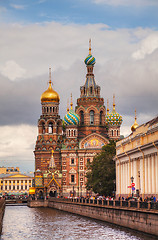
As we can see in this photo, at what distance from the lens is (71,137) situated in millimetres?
112125

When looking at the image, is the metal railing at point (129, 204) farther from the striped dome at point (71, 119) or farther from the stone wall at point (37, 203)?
the striped dome at point (71, 119)

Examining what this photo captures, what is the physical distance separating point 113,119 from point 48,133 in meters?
13.0

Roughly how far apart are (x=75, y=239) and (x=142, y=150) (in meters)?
14.4

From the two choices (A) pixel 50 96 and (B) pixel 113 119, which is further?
(A) pixel 50 96

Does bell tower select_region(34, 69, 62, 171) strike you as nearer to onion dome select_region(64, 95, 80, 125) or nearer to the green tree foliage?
onion dome select_region(64, 95, 80, 125)

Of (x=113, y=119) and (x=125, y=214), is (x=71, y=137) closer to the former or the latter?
(x=113, y=119)

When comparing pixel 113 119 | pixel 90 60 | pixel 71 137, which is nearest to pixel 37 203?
pixel 71 137

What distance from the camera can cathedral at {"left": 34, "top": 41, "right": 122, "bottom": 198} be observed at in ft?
359

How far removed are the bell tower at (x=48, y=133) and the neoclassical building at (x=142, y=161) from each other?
2112 inches

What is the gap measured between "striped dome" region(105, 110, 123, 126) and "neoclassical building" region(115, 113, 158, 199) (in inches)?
2063

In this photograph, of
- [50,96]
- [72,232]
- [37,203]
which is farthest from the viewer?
[50,96]

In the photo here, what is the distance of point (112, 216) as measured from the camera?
42.8m

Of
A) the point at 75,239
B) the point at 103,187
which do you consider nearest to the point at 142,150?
the point at 75,239

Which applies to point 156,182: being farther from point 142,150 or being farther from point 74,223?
point 74,223
